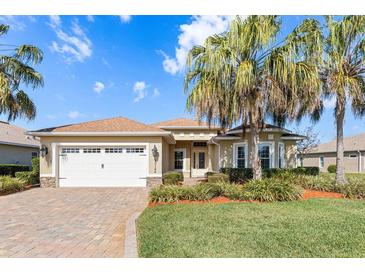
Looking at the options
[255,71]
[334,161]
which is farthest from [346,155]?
[255,71]

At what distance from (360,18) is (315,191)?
24.6ft

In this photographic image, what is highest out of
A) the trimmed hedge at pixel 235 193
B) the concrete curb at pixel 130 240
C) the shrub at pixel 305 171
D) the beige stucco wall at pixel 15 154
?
the beige stucco wall at pixel 15 154

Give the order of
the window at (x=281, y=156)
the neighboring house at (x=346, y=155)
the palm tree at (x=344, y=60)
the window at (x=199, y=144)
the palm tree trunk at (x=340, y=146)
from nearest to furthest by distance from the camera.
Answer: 1. the palm tree at (x=344, y=60)
2. the palm tree trunk at (x=340, y=146)
3. the window at (x=281, y=156)
4. the window at (x=199, y=144)
5. the neighboring house at (x=346, y=155)

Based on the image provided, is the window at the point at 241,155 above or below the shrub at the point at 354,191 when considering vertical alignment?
above

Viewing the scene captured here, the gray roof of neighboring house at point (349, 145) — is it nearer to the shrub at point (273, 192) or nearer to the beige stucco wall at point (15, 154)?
the shrub at point (273, 192)

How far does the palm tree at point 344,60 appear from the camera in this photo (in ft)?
34.1

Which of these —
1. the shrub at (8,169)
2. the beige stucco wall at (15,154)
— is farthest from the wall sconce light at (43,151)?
the beige stucco wall at (15,154)

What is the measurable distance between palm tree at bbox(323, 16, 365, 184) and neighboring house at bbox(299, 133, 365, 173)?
18539mm

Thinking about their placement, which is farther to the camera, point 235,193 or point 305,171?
point 305,171

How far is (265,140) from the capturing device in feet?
47.1

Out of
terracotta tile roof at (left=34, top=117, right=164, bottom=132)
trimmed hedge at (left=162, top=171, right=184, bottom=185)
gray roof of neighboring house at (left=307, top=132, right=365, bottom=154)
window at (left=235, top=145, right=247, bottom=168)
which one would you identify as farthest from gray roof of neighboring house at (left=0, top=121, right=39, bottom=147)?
gray roof of neighboring house at (left=307, top=132, right=365, bottom=154)

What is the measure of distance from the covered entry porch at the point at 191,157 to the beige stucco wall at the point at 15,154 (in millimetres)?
12019

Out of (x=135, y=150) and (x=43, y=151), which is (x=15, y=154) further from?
(x=135, y=150)

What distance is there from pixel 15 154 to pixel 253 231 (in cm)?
2031
